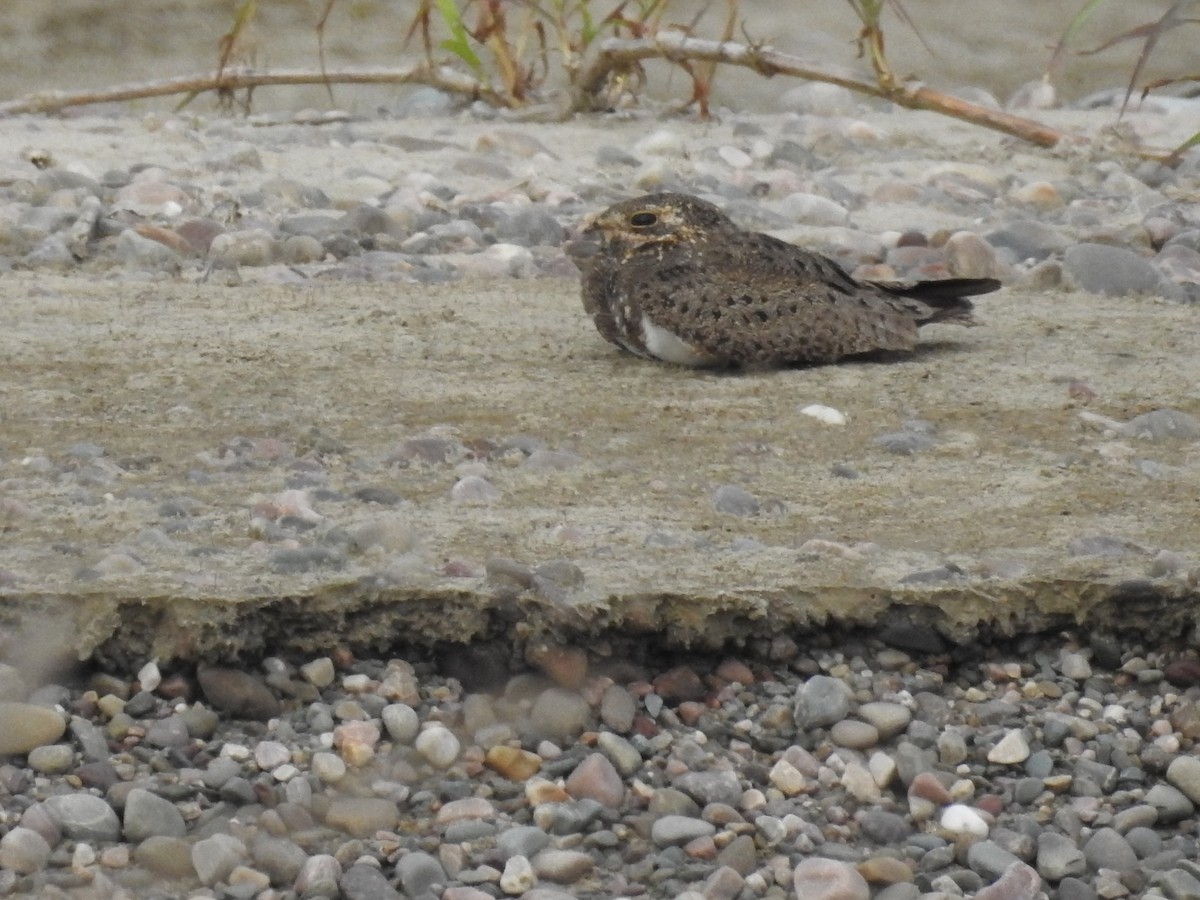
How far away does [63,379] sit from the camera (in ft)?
A: 13.2

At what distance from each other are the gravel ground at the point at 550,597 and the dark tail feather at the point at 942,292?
105 millimetres

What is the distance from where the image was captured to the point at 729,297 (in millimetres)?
4199

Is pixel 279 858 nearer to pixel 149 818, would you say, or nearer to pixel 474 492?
pixel 149 818

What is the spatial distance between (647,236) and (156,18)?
240 inches

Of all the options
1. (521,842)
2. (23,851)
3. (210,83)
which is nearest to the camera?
(23,851)

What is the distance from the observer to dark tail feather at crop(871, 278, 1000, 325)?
14.3 ft

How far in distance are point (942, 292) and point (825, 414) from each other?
23.8 inches

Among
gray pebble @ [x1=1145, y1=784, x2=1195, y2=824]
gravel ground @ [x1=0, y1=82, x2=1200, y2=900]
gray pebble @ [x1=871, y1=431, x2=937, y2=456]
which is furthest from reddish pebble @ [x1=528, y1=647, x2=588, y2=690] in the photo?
gray pebble @ [x1=871, y1=431, x2=937, y2=456]

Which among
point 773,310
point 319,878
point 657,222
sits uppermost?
point 657,222

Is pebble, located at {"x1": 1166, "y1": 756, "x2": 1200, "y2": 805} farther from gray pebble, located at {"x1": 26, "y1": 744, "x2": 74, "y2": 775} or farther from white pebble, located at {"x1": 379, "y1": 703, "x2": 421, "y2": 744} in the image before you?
gray pebble, located at {"x1": 26, "y1": 744, "x2": 74, "y2": 775}

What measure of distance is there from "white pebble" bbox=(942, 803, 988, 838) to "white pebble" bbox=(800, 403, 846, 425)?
134 centimetres

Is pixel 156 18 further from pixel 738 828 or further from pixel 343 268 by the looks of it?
pixel 738 828

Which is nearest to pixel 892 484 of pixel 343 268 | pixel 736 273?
pixel 736 273

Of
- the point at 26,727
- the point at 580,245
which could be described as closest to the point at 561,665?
the point at 26,727
